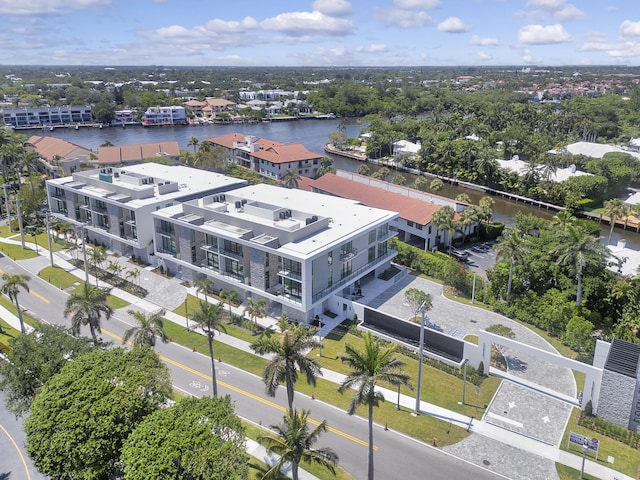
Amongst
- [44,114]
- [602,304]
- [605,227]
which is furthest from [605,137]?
[44,114]

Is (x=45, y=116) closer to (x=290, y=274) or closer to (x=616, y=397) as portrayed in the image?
(x=290, y=274)

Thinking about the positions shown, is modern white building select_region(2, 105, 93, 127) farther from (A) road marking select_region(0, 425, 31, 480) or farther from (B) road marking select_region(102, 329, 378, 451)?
(A) road marking select_region(0, 425, 31, 480)

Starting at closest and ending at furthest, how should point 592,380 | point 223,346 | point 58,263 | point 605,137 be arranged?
1. point 592,380
2. point 223,346
3. point 58,263
4. point 605,137

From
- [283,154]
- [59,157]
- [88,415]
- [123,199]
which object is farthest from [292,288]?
[59,157]

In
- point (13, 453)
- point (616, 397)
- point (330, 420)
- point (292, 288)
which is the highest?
point (292, 288)

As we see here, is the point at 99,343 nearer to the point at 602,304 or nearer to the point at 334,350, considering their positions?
the point at 334,350

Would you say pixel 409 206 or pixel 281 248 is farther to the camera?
pixel 409 206
